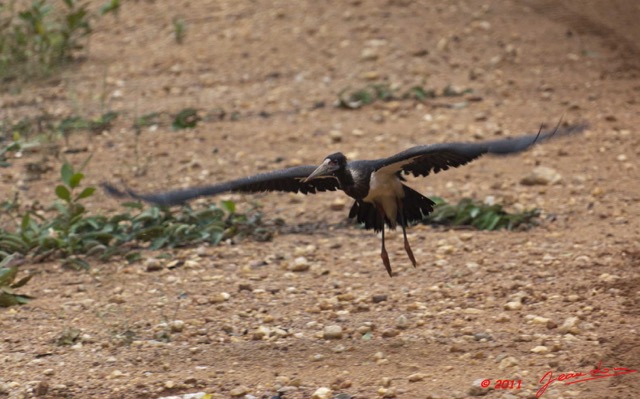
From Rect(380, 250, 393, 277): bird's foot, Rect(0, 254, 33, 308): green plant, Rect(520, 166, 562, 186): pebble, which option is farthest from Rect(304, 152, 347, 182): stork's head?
Rect(520, 166, 562, 186): pebble

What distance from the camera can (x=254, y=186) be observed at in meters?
6.04

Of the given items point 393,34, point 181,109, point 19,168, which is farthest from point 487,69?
point 19,168

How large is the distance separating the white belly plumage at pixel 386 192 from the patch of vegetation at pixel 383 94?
3.03 meters

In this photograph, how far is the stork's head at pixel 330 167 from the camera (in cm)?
599

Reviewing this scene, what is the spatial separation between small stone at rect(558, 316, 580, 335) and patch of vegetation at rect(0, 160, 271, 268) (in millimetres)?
2345

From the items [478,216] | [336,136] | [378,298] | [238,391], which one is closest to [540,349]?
[378,298]

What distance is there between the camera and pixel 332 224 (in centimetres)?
728

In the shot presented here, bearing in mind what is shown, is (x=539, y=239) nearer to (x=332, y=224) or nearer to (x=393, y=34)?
(x=332, y=224)

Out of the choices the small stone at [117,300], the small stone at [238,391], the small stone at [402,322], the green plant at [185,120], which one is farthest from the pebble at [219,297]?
the green plant at [185,120]

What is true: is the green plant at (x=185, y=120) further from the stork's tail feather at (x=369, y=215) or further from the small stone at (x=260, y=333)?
the small stone at (x=260, y=333)

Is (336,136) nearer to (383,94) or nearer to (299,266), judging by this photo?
(383,94)

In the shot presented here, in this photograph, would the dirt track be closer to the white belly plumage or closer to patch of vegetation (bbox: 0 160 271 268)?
patch of vegetation (bbox: 0 160 271 268)

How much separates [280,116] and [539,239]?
316cm

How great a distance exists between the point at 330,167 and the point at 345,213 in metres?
1.46
